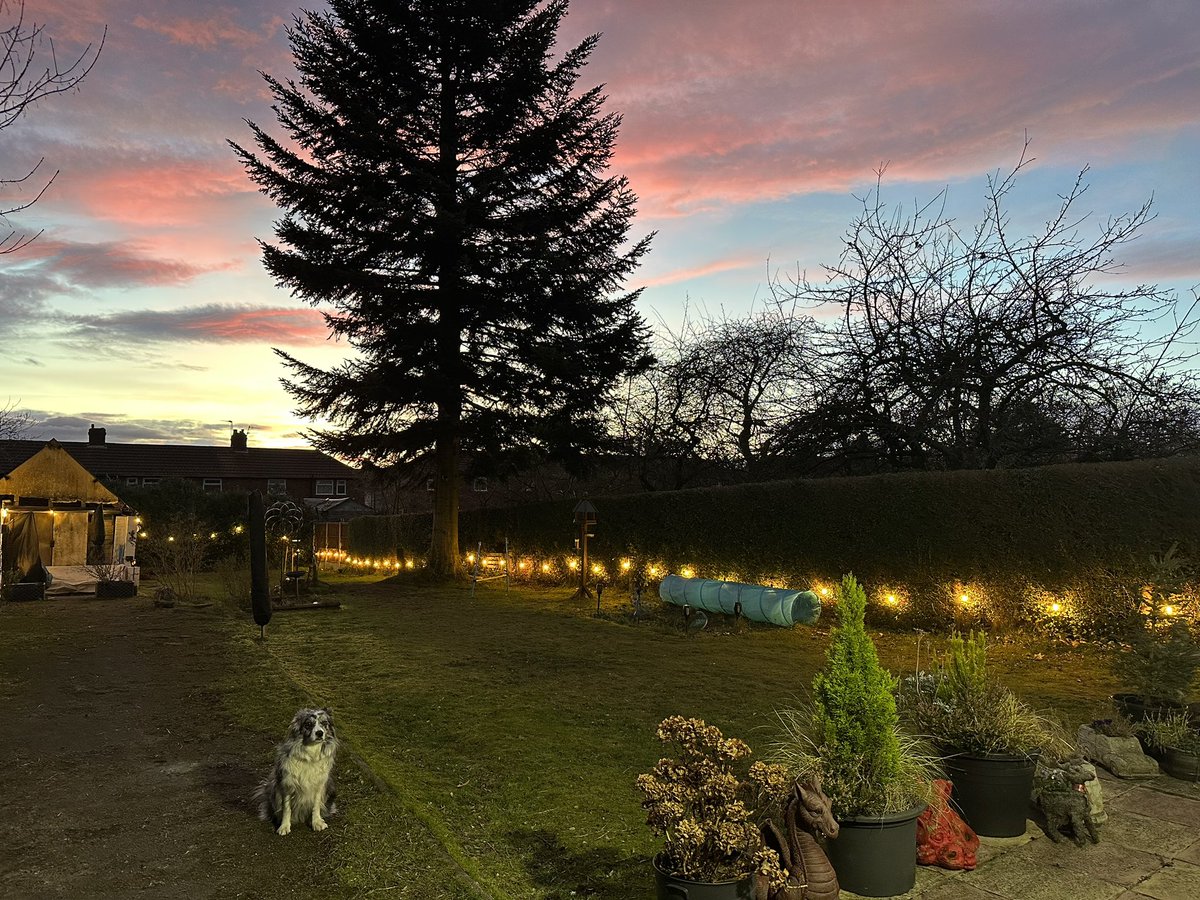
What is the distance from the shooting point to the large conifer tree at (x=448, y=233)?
2097cm

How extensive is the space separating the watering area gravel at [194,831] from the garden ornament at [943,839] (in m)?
0.06

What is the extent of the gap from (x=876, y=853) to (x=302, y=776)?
3.58m

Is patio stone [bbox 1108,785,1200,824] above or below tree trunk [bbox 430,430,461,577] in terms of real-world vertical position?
below

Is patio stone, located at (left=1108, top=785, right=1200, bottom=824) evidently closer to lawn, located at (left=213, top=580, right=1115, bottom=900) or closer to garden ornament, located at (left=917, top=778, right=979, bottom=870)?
garden ornament, located at (left=917, top=778, right=979, bottom=870)

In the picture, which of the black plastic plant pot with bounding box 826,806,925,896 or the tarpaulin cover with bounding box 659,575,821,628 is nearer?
the black plastic plant pot with bounding box 826,806,925,896

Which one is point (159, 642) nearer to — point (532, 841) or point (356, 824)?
point (356, 824)

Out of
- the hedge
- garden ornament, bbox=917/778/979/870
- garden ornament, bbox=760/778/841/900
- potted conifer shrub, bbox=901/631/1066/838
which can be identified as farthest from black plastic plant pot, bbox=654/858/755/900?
the hedge

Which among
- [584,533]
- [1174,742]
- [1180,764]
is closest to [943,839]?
[1180,764]

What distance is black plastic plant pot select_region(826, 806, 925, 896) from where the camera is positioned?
3.68 m

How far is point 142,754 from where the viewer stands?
6.45 m

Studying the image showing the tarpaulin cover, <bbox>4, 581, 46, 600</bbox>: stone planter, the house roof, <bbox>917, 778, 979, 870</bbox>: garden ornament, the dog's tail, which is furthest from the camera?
the house roof

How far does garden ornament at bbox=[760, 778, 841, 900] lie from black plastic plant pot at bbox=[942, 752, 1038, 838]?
1.43m

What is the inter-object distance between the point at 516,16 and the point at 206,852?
24.0 m

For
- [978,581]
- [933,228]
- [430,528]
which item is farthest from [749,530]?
[430,528]
